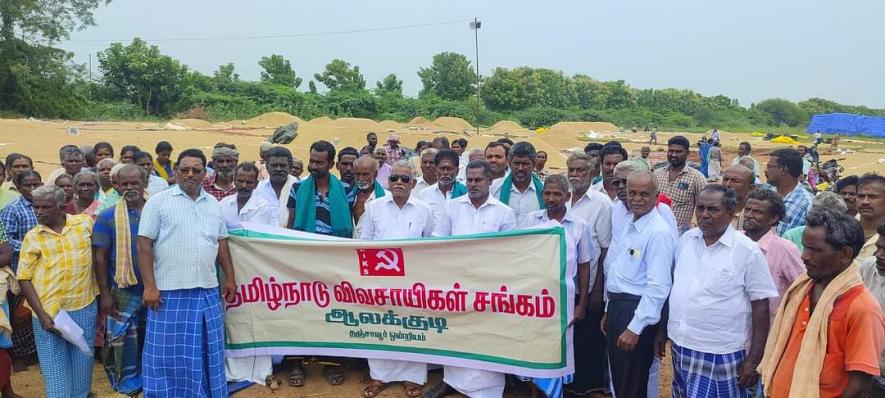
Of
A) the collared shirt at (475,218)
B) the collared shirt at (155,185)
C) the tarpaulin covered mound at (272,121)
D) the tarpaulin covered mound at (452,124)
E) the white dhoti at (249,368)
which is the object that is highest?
the tarpaulin covered mound at (272,121)

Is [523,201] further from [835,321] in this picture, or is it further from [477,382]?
[835,321]

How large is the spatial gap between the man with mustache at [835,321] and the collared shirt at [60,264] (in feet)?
14.8

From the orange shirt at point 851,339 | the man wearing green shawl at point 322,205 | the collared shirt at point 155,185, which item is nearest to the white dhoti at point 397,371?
the man wearing green shawl at point 322,205

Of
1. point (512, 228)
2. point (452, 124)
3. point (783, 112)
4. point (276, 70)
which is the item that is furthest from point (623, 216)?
point (783, 112)

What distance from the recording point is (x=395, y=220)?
4.75m

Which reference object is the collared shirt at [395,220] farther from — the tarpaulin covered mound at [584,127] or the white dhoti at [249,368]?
the tarpaulin covered mound at [584,127]

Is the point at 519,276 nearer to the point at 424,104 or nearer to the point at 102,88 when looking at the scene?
the point at 102,88

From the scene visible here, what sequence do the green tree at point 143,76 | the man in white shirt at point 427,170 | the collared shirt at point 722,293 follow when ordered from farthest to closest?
the green tree at point 143,76 < the man in white shirt at point 427,170 < the collared shirt at point 722,293

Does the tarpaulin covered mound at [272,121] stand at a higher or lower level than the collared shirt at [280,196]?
higher

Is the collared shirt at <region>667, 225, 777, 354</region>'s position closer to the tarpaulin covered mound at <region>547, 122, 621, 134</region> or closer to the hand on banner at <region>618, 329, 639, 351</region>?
the hand on banner at <region>618, 329, 639, 351</region>

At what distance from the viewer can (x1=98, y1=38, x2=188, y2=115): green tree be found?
38312 millimetres

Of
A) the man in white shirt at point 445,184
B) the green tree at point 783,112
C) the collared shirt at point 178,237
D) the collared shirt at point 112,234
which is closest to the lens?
the collared shirt at point 178,237

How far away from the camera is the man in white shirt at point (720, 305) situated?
3.25 meters

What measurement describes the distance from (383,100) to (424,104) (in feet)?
12.3
